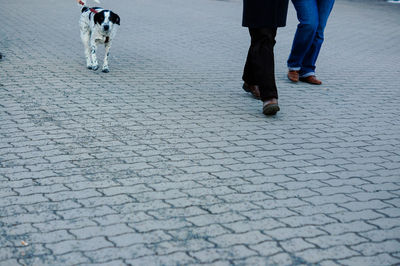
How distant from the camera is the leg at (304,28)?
8125 millimetres

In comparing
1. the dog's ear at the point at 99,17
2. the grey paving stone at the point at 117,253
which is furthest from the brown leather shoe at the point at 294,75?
the grey paving stone at the point at 117,253

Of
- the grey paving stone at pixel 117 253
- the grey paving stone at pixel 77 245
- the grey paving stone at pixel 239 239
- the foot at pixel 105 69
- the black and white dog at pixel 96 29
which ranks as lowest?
the grey paving stone at pixel 77 245

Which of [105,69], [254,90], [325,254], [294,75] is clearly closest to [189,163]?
[325,254]

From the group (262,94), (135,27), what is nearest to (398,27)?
(135,27)

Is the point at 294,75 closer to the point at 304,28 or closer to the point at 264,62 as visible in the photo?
the point at 304,28

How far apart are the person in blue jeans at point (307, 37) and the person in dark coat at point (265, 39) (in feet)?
4.99

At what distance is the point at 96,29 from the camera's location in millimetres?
8516

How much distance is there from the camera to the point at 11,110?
638 cm

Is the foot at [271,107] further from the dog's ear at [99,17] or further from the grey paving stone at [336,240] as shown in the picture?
the dog's ear at [99,17]

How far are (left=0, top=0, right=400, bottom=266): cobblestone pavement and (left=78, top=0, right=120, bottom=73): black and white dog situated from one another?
216mm

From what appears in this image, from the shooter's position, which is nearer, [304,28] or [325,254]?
[325,254]

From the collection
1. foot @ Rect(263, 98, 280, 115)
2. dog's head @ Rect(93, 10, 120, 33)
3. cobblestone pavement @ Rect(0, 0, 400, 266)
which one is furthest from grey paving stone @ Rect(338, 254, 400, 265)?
dog's head @ Rect(93, 10, 120, 33)

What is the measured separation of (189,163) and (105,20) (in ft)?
13.1

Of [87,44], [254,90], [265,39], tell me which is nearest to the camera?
[265,39]
